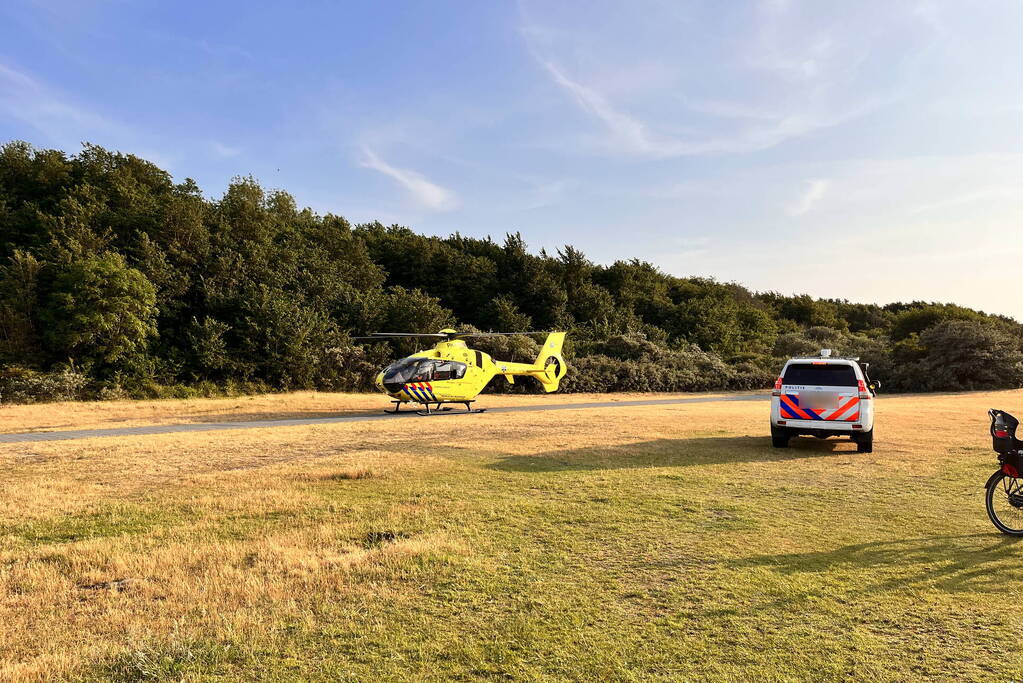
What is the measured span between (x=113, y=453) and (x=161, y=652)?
9.51 metres

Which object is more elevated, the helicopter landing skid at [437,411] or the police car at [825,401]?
the police car at [825,401]

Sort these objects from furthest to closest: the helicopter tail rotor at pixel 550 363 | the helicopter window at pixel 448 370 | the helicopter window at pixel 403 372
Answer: the helicopter tail rotor at pixel 550 363, the helicopter window at pixel 448 370, the helicopter window at pixel 403 372

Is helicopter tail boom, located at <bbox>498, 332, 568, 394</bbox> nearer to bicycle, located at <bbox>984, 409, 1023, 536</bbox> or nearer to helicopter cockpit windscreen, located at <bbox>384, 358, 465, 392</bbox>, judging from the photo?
helicopter cockpit windscreen, located at <bbox>384, 358, 465, 392</bbox>

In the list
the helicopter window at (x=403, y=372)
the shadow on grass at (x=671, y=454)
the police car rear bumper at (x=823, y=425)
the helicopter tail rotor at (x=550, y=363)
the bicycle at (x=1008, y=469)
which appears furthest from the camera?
the helicopter tail rotor at (x=550, y=363)

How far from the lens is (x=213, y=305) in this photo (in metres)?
31.4

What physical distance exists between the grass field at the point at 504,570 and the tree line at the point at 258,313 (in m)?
19.0

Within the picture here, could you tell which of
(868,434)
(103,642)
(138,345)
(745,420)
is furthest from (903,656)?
(138,345)

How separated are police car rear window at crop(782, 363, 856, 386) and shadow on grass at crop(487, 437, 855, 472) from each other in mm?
1397

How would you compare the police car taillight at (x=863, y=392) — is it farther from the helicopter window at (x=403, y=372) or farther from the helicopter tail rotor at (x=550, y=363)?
the helicopter tail rotor at (x=550, y=363)

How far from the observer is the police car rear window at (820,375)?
11.4 meters

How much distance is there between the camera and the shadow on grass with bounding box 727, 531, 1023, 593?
4699 mm

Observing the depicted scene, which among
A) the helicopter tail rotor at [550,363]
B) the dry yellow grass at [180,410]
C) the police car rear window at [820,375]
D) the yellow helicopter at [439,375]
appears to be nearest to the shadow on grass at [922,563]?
the police car rear window at [820,375]

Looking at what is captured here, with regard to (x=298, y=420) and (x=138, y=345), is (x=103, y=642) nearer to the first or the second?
(x=298, y=420)

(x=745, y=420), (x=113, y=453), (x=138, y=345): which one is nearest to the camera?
(x=113, y=453)
